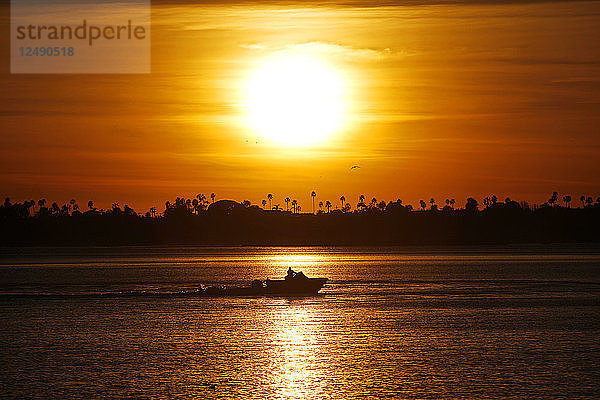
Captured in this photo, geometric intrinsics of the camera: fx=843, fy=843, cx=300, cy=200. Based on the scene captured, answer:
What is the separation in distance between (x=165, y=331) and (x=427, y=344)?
22784mm

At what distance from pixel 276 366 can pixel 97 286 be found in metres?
81.1

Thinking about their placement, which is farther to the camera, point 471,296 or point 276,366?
point 471,296

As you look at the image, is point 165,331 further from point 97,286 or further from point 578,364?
point 97,286

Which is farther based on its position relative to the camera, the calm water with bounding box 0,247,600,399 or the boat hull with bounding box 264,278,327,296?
the boat hull with bounding box 264,278,327,296

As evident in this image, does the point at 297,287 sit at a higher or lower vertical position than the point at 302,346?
higher

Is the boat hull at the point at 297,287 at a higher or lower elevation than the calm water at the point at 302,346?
higher

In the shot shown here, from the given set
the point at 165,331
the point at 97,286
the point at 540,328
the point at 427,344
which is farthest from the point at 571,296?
the point at 97,286

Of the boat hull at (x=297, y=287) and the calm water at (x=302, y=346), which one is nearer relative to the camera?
the calm water at (x=302, y=346)

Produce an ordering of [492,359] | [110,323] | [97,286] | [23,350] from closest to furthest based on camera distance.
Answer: [492,359] → [23,350] → [110,323] → [97,286]

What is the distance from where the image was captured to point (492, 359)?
182ft

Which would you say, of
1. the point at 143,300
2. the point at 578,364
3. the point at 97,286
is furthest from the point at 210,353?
the point at 97,286

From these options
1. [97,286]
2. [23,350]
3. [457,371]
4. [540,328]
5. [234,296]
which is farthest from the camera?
[97,286]

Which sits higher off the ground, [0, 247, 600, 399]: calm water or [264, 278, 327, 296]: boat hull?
[264, 278, 327, 296]: boat hull

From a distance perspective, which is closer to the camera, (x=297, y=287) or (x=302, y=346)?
(x=302, y=346)
